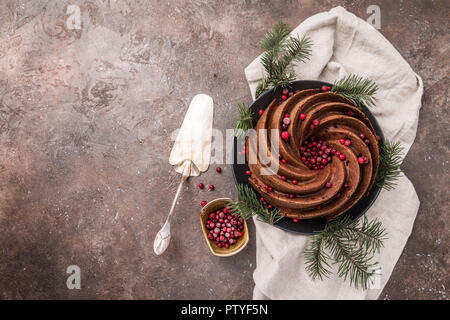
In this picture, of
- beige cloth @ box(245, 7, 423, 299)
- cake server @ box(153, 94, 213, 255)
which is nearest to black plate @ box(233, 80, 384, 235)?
beige cloth @ box(245, 7, 423, 299)

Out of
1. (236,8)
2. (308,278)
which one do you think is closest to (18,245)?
(308,278)

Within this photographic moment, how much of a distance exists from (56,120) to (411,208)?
3183mm

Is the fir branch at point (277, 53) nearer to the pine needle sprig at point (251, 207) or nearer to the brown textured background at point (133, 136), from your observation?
the brown textured background at point (133, 136)

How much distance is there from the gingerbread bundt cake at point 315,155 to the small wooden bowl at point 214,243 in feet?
1.55

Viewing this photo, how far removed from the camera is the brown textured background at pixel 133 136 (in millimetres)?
2793

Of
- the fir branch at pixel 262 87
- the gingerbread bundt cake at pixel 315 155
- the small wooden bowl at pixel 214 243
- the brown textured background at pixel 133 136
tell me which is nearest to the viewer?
the gingerbread bundt cake at pixel 315 155

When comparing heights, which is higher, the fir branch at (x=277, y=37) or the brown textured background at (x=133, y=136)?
the fir branch at (x=277, y=37)

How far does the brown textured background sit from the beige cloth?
20 centimetres

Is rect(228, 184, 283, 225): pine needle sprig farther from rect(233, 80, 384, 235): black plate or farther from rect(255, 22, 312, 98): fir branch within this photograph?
rect(255, 22, 312, 98): fir branch

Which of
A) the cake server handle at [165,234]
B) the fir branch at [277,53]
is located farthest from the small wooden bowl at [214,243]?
the fir branch at [277,53]

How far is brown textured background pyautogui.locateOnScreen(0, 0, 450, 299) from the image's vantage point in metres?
2.79

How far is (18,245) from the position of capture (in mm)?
2916

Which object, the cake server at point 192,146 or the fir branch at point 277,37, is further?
the cake server at point 192,146
